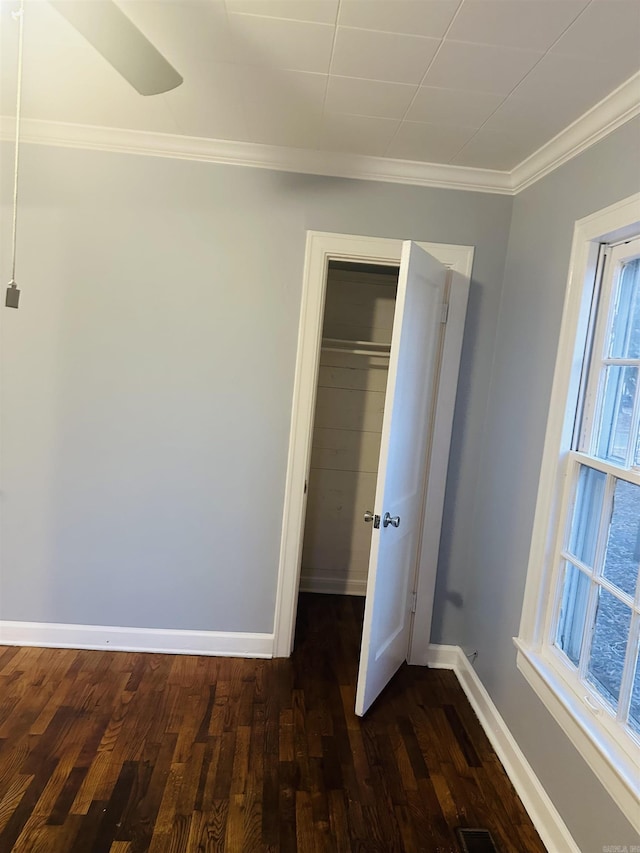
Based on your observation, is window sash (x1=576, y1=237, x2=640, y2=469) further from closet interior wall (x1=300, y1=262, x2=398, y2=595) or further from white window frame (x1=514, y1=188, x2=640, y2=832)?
closet interior wall (x1=300, y1=262, x2=398, y2=595)

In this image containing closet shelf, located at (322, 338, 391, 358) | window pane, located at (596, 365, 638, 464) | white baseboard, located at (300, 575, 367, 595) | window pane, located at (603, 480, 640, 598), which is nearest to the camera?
window pane, located at (603, 480, 640, 598)

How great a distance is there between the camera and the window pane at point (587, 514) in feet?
6.38

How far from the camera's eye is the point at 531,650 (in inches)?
85.3

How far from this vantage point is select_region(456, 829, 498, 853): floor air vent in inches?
72.9

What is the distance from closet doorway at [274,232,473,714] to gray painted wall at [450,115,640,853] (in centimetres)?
22

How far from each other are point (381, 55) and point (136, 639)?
269 centimetres

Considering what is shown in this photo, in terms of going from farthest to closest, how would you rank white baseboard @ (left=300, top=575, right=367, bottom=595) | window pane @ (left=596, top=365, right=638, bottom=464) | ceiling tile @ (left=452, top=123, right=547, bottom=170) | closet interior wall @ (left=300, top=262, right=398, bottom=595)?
white baseboard @ (left=300, top=575, right=367, bottom=595) < closet interior wall @ (left=300, top=262, right=398, bottom=595) < ceiling tile @ (left=452, top=123, right=547, bottom=170) < window pane @ (left=596, top=365, right=638, bottom=464)

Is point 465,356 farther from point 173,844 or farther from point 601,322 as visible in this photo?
point 173,844

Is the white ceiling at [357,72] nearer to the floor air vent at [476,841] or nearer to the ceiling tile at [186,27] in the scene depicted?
the ceiling tile at [186,27]

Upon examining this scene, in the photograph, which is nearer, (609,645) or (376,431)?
(609,645)

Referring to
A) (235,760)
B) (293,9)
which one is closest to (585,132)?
(293,9)

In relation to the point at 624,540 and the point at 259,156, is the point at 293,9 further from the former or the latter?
the point at 624,540

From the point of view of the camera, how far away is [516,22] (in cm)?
150

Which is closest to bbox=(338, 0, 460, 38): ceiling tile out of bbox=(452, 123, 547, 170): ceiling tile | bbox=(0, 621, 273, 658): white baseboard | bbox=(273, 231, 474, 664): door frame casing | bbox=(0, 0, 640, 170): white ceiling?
bbox=(0, 0, 640, 170): white ceiling
